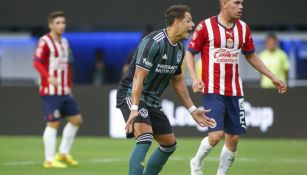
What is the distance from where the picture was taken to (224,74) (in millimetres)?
12836

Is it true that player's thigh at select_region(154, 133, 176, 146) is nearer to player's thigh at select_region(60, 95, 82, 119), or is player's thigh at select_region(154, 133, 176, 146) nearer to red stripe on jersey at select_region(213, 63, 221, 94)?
red stripe on jersey at select_region(213, 63, 221, 94)

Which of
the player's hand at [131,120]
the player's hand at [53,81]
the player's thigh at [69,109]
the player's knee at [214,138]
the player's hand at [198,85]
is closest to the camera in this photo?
the player's hand at [131,120]

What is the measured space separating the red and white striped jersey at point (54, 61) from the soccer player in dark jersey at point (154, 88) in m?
4.35

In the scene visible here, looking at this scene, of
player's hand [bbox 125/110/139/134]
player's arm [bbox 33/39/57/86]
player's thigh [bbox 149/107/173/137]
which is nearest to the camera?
player's hand [bbox 125/110/139/134]

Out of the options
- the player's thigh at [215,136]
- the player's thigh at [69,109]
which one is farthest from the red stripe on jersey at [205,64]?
the player's thigh at [69,109]

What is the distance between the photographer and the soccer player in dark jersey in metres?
10.9

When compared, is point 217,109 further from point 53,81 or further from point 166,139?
point 53,81

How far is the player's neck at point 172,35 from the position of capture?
11.2 metres

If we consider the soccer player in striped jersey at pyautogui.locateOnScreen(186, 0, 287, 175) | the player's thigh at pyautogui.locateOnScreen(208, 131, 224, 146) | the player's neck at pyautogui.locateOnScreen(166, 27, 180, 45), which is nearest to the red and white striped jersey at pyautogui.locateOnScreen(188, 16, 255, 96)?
the soccer player in striped jersey at pyautogui.locateOnScreen(186, 0, 287, 175)

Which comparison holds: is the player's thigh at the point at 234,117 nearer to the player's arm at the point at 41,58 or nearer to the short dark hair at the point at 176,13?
the short dark hair at the point at 176,13

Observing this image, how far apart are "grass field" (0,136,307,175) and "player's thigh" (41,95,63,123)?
2.50 feet

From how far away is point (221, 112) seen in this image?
12.6 metres

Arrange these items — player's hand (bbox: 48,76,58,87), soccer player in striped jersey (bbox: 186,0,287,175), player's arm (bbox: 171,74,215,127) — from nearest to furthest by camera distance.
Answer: player's arm (bbox: 171,74,215,127), soccer player in striped jersey (bbox: 186,0,287,175), player's hand (bbox: 48,76,58,87)

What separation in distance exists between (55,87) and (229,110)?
3989 millimetres
